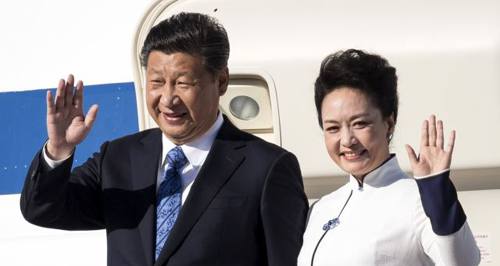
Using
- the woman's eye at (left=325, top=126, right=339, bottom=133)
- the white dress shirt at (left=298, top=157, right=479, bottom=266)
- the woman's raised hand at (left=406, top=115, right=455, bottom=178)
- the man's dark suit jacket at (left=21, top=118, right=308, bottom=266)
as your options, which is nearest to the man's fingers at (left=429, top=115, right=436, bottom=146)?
the woman's raised hand at (left=406, top=115, right=455, bottom=178)

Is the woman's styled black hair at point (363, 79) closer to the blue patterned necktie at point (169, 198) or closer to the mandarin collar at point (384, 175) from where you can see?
the mandarin collar at point (384, 175)

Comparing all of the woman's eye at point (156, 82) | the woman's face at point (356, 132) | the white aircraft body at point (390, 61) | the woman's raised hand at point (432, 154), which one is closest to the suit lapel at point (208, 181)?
the woman's eye at point (156, 82)

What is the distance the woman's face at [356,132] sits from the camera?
7.07ft

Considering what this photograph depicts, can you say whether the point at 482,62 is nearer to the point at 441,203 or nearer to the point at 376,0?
the point at 376,0

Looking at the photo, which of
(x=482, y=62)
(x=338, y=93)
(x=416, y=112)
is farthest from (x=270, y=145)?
(x=482, y=62)

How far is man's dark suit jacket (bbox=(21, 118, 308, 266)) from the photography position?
92.5 inches

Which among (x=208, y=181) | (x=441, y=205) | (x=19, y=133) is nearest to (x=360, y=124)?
(x=441, y=205)

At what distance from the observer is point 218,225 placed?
2.37 m

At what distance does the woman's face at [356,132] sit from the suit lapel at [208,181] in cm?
36

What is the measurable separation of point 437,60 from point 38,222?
1.29 metres

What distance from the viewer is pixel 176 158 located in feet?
8.09

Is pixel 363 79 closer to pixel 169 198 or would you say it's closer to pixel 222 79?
pixel 222 79

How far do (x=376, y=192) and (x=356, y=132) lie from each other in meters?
0.15

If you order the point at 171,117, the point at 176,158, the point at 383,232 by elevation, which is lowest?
the point at 383,232
